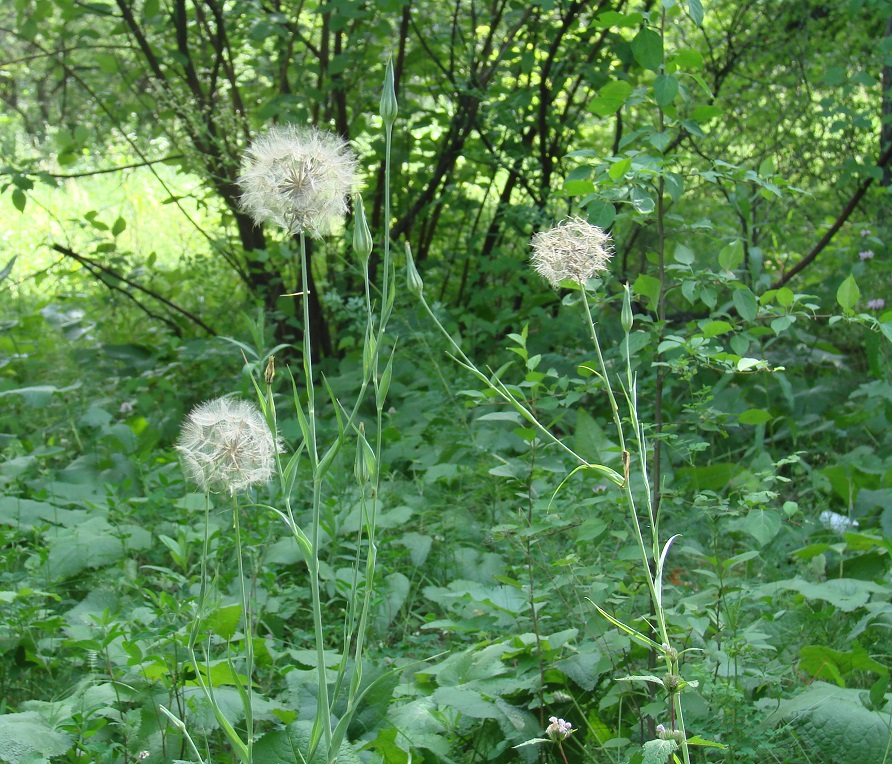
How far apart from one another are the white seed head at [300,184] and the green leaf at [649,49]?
3.56ft

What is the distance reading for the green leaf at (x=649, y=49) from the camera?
2084 mm

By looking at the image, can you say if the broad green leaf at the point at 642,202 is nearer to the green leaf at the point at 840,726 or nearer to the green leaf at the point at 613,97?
the green leaf at the point at 613,97

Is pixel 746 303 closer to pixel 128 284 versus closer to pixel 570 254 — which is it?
pixel 570 254

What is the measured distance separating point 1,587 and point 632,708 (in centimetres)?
143

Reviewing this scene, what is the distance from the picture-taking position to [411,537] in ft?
8.10

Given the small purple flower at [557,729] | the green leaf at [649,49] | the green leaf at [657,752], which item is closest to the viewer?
the green leaf at [657,752]

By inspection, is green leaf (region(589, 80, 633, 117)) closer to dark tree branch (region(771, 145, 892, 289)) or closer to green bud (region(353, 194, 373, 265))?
green bud (region(353, 194, 373, 265))

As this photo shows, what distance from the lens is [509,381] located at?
392 cm

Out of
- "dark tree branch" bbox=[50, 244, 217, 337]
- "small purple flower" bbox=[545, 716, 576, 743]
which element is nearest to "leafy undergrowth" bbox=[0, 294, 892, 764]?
"small purple flower" bbox=[545, 716, 576, 743]

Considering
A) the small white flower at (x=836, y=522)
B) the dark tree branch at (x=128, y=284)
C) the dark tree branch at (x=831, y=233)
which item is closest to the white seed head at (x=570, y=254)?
the small white flower at (x=836, y=522)

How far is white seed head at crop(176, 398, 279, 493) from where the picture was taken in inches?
47.1

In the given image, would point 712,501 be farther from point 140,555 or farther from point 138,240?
point 138,240

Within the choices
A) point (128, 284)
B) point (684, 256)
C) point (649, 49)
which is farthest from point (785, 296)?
point (128, 284)

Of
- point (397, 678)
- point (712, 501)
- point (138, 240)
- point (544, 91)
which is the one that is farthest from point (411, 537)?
point (138, 240)
